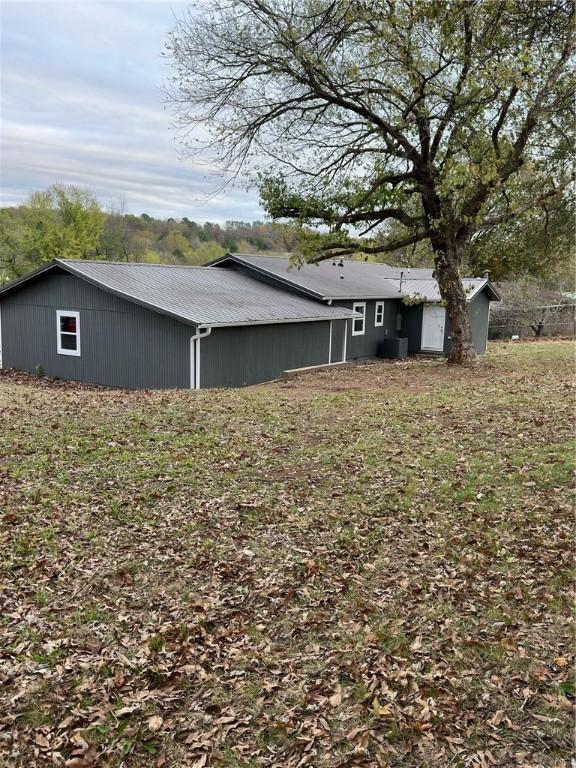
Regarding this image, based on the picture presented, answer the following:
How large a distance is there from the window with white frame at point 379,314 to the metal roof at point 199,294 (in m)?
3.33

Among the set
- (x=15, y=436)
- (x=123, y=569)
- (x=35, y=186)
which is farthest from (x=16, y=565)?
(x=35, y=186)

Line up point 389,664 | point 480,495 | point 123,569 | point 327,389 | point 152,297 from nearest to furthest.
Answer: point 389,664
point 123,569
point 480,495
point 327,389
point 152,297

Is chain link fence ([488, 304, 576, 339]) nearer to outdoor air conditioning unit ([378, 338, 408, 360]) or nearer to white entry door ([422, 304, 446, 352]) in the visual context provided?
white entry door ([422, 304, 446, 352])

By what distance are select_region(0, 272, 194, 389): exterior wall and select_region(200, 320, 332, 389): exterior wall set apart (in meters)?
0.72

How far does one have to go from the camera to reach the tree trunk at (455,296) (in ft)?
50.8

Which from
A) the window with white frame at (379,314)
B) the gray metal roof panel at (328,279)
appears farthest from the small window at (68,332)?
the window with white frame at (379,314)

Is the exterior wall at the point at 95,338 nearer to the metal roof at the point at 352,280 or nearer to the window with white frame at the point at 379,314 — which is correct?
the metal roof at the point at 352,280

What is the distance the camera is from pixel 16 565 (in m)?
4.88

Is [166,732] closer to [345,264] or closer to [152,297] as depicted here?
[152,297]

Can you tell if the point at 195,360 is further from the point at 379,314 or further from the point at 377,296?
the point at 379,314

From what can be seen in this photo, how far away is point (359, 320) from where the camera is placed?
22500mm

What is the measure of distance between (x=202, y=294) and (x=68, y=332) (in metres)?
4.25

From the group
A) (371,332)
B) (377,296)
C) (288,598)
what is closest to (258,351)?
(371,332)

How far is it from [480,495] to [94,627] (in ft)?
12.9
